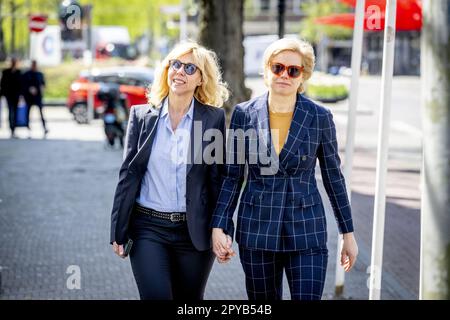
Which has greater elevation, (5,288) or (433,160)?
(433,160)

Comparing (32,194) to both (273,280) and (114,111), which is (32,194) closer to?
(114,111)

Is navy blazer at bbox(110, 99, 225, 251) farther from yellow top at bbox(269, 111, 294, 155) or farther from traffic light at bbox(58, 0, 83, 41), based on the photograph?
traffic light at bbox(58, 0, 83, 41)

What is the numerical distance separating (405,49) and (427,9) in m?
73.6

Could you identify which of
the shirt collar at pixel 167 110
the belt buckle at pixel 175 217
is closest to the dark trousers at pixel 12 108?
the shirt collar at pixel 167 110

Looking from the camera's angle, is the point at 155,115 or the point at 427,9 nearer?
the point at 427,9

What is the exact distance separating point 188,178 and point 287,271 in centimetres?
64

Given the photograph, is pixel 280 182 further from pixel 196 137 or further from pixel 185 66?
pixel 185 66

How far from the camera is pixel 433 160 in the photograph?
2.58 metres

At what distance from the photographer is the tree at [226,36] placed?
44.9ft

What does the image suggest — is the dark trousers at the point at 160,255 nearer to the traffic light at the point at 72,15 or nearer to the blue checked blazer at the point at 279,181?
the blue checked blazer at the point at 279,181

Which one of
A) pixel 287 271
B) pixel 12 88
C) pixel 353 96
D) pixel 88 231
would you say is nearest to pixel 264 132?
pixel 287 271

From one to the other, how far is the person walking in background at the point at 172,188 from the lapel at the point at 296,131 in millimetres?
371

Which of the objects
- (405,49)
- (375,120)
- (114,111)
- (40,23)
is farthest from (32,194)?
(405,49)

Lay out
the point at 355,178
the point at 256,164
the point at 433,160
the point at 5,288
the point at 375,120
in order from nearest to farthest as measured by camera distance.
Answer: the point at 433,160, the point at 256,164, the point at 5,288, the point at 355,178, the point at 375,120
